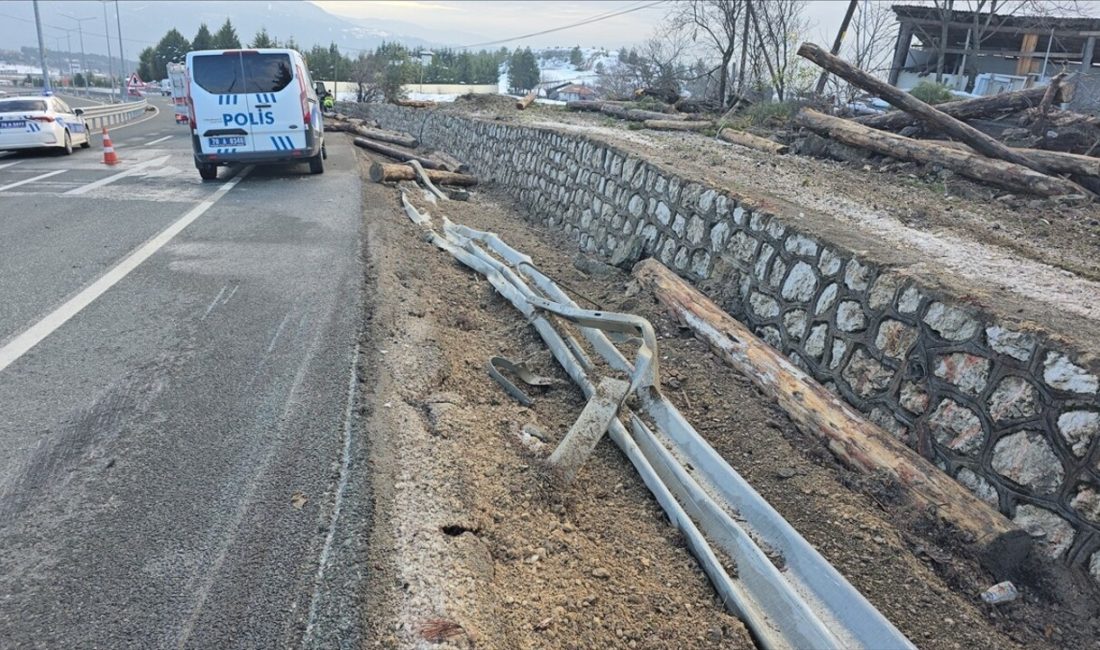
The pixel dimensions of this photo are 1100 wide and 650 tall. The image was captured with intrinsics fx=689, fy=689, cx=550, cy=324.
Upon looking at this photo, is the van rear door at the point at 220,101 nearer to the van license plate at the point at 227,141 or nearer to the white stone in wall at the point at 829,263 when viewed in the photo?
the van license plate at the point at 227,141

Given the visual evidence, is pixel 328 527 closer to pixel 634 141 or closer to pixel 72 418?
pixel 72 418

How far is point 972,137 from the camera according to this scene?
28.8 feet

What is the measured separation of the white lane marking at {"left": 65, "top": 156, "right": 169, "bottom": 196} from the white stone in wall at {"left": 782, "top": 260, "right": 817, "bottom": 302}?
1040cm

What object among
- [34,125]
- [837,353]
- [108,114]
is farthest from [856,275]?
[108,114]

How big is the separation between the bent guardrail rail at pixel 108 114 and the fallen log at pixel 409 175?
54.1ft

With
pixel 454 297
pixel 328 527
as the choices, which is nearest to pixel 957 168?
pixel 454 297

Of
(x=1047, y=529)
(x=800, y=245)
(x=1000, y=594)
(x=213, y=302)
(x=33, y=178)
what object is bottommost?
(x=1000, y=594)

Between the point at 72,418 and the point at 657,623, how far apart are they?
10.9 feet

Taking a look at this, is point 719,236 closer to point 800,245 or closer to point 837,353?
point 800,245

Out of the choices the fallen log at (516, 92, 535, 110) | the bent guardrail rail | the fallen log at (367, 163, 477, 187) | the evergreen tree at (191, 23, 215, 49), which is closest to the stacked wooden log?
the fallen log at (367, 163, 477, 187)

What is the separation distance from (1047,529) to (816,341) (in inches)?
77.6

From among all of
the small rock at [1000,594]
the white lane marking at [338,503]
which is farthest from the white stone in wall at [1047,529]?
the white lane marking at [338,503]

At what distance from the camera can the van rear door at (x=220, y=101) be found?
452 inches

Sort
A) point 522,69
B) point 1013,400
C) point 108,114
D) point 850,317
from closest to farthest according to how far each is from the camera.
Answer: point 1013,400
point 850,317
point 108,114
point 522,69
